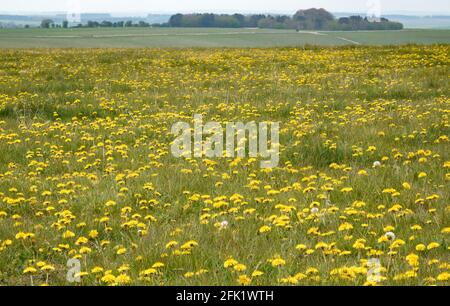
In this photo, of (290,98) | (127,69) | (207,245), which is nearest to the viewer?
(207,245)

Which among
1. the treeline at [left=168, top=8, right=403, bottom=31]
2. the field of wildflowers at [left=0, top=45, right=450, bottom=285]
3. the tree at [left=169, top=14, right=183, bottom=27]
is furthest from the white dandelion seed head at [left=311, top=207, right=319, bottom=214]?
the tree at [left=169, top=14, right=183, bottom=27]

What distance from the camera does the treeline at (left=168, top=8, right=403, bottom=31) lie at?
78.5 metres

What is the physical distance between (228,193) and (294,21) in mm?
81241

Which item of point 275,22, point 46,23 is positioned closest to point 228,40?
point 275,22

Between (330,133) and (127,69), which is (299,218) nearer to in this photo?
(330,133)

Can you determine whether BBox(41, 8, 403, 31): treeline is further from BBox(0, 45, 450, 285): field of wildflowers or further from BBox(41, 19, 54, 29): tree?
BBox(0, 45, 450, 285): field of wildflowers

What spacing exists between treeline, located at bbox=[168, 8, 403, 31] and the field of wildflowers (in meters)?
66.5

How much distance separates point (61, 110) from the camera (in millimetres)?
13242

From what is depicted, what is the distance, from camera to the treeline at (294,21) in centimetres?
7850

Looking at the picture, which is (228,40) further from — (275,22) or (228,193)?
(228,193)

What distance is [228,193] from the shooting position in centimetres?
701

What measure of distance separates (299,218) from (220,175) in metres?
2.17

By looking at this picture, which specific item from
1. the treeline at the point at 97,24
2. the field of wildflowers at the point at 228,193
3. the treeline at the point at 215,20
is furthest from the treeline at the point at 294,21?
the field of wildflowers at the point at 228,193
